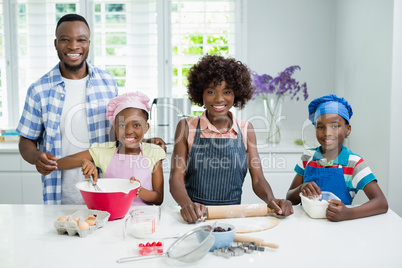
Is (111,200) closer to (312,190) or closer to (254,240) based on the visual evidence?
(254,240)

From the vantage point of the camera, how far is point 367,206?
143cm

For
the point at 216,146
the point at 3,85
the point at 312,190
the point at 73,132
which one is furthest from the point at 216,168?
the point at 3,85

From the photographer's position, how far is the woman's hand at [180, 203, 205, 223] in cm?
135

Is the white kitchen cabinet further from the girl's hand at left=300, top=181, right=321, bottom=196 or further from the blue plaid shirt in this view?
the girl's hand at left=300, top=181, right=321, bottom=196

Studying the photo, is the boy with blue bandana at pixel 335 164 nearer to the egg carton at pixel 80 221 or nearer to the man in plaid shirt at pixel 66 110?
the egg carton at pixel 80 221

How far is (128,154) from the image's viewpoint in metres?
1.72

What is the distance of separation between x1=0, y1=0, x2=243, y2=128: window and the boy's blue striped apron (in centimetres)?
152

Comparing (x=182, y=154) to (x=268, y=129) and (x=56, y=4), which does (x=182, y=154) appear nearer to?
(x=268, y=129)

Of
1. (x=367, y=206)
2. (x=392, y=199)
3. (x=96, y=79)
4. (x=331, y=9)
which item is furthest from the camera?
(x=331, y=9)

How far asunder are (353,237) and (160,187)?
2.58 ft

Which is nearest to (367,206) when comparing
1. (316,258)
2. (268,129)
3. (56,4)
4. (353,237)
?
(353,237)

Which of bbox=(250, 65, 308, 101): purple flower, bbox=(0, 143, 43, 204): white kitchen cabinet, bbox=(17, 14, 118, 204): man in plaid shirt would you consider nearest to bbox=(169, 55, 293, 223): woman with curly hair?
bbox=(17, 14, 118, 204): man in plaid shirt

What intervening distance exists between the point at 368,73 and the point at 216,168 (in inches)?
50.5

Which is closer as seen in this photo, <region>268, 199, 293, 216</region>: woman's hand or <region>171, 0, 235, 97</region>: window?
<region>268, 199, 293, 216</region>: woman's hand
